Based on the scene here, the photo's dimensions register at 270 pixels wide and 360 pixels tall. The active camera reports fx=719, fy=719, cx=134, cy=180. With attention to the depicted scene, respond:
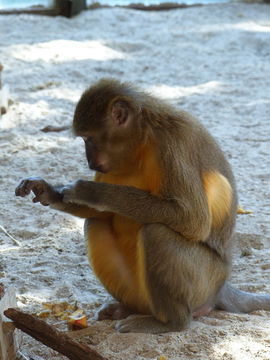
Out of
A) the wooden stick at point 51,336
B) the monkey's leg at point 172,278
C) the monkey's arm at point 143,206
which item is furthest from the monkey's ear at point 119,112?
the wooden stick at point 51,336

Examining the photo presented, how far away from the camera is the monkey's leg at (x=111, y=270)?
14.8ft

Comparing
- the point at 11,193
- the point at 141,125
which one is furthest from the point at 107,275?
the point at 11,193

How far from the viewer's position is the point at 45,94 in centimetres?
941

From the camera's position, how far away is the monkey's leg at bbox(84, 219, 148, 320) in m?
4.51

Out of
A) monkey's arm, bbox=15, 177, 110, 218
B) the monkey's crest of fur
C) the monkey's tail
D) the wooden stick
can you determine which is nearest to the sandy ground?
the monkey's tail

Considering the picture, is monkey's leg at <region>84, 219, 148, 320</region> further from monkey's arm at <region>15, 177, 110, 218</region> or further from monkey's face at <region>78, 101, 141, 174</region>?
monkey's face at <region>78, 101, 141, 174</region>

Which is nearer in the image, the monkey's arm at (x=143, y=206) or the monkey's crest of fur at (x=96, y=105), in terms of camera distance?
the monkey's arm at (x=143, y=206)

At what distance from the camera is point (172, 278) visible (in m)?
4.15

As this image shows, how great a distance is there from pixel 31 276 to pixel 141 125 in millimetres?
1430

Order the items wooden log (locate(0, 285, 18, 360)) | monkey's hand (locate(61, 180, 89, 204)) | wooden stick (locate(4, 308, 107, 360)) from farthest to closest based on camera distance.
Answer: monkey's hand (locate(61, 180, 89, 204)), wooden log (locate(0, 285, 18, 360)), wooden stick (locate(4, 308, 107, 360))

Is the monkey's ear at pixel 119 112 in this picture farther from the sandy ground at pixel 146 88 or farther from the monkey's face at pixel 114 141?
the sandy ground at pixel 146 88

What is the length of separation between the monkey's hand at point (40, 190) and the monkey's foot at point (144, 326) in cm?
86

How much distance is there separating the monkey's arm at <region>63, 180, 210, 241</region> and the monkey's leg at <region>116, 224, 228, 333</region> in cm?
7

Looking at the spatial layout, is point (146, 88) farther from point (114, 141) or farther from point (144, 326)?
point (144, 326)
